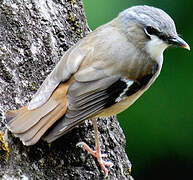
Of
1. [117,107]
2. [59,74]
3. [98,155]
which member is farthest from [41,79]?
[98,155]

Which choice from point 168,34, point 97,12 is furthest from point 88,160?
point 97,12

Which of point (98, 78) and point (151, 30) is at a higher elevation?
point (151, 30)

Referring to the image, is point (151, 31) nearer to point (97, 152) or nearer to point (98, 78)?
point (98, 78)

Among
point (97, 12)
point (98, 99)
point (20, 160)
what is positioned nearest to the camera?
point (20, 160)

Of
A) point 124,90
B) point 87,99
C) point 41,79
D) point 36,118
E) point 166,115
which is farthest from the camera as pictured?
point 166,115

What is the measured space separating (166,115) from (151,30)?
9.37 ft

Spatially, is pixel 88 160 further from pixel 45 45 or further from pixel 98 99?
pixel 45 45

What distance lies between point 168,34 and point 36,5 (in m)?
1.16

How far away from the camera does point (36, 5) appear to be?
17.3ft

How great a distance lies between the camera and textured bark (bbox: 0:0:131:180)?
4527 millimetres

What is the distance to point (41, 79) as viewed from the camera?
501cm

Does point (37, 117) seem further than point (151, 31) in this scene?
No

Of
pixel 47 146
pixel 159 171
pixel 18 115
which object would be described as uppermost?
pixel 18 115

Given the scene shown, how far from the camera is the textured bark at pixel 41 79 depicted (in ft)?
14.9
